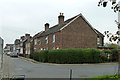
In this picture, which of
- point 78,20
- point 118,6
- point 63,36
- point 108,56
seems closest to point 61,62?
point 63,36

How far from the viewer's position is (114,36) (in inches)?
123

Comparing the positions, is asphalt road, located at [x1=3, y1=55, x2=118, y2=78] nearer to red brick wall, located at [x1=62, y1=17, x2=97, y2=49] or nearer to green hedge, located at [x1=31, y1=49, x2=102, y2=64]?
green hedge, located at [x1=31, y1=49, x2=102, y2=64]

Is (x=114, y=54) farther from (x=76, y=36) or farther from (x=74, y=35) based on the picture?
(x=74, y=35)

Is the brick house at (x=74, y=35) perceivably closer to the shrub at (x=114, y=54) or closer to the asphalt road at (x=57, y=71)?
the shrub at (x=114, y=54)

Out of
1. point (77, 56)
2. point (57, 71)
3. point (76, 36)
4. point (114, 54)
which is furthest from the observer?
point (76, 36)

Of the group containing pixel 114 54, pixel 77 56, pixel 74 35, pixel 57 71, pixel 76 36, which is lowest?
pixel 57 71

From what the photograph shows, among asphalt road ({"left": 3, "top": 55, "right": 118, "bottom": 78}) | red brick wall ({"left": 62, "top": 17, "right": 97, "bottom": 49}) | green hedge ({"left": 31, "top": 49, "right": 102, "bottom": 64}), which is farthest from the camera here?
red brick wall ({"left": 62, "top": 17, "right": 97, "bottom": 49})

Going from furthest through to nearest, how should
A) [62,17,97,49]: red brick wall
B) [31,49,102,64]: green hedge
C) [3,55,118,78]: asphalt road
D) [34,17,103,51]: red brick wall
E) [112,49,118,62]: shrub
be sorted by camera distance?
[62,17,97,49]: red brick wall < [34,17,103,51]: red brick wall < [112,49,118,62]: shrub < [31,49,102,64]: green hedge < [3,55,118,78]: asphalt road

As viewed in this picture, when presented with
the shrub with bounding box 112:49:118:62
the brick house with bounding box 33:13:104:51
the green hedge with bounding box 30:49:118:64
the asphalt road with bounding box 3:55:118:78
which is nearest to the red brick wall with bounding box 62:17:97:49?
the brick house with bounding box 33:13:104:51

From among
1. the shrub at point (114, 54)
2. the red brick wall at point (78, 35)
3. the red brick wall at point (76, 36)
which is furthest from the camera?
the red brick wall at point (78, 35)

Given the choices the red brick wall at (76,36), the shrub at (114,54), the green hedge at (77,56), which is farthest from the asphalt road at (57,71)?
the red brick wall at (76,36)

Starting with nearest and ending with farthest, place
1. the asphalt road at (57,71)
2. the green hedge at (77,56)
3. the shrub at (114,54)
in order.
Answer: the asphalt road at (57,71), the green hedge at (77,56), the shrub at (114,54)

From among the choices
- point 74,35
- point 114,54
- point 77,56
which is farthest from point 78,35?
point 114,54

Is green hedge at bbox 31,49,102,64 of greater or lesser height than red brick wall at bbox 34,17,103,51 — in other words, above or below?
below
